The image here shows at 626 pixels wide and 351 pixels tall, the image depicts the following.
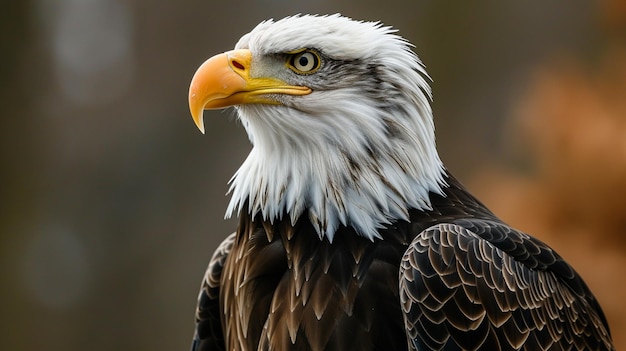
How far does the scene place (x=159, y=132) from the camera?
819 centimetres

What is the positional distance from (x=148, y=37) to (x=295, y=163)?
5.67m

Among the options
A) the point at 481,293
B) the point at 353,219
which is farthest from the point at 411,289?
the point at 353,219

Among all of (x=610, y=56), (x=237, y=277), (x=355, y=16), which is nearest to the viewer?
(x=237, y=277)

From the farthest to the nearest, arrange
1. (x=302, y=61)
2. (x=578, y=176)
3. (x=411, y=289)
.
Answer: (x=578, y=176)
(x=302, y=61)
(x=411, y=289)

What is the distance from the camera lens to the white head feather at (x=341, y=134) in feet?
9.84

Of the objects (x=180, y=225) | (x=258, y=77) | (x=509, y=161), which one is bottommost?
(x=180, y=225)

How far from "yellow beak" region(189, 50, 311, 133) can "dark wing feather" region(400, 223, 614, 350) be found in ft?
2.44

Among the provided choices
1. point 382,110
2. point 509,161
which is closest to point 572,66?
point 509,161

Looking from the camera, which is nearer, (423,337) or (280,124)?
(423,337)

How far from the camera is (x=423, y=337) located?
8.95 ft

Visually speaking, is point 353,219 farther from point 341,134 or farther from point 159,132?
point 159,132

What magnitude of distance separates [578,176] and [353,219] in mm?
4267

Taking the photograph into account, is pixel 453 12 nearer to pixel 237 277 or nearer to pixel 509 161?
pixel 509 161

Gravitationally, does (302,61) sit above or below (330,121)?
above
